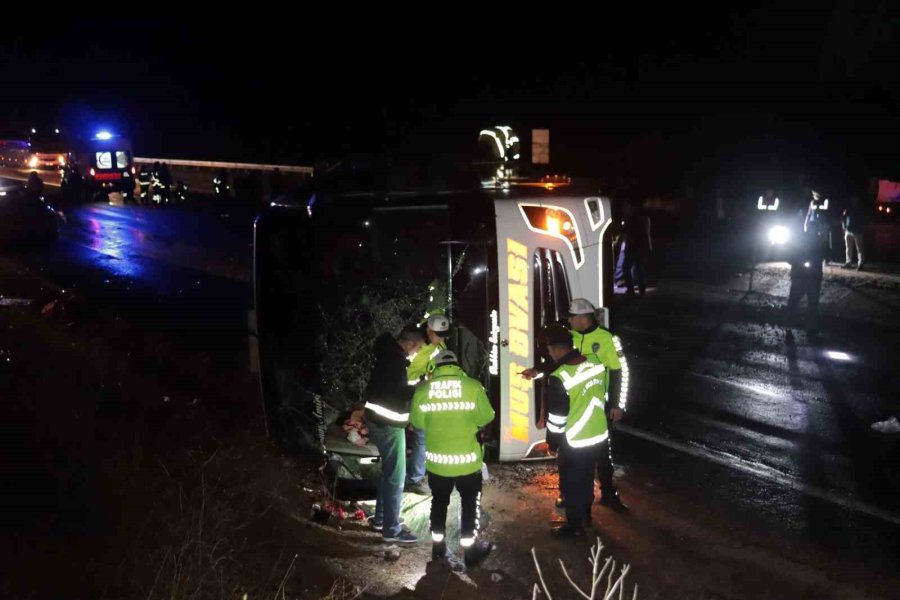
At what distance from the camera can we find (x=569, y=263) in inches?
257

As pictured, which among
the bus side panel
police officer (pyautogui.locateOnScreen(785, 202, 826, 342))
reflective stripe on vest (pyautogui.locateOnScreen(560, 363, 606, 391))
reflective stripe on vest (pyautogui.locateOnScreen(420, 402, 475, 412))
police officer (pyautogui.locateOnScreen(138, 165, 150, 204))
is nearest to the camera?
reflective stripe on vest (pyautogui.locateOnScreen(420, 402, 475, 412))

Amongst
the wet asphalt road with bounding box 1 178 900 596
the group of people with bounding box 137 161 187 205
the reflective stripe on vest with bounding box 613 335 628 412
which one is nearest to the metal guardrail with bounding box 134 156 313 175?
the group of people with bounding box 137 161 187 205

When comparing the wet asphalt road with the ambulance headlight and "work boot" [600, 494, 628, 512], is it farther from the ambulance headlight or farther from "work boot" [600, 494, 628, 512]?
the ambulance headlight

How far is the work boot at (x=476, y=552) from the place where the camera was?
5.68 meters

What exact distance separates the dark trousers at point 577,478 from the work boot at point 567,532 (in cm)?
3

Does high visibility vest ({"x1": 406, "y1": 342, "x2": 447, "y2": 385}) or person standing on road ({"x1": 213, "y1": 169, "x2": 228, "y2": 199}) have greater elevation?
person standing on road ({"x1": 213, "y1": 169, "x2": 228, "y2": 199})

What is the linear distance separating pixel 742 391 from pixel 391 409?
4.86m

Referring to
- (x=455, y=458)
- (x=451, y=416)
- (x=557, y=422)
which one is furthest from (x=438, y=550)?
(x=557, y=422)

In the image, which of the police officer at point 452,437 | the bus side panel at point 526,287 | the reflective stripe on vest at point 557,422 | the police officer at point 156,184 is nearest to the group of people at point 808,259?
the bus side panel at point 526,287

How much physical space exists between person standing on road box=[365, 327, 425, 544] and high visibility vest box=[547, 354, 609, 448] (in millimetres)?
1014

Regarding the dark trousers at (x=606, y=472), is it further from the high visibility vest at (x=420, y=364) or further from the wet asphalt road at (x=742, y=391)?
the high visibility vest at (x=420, y=364)

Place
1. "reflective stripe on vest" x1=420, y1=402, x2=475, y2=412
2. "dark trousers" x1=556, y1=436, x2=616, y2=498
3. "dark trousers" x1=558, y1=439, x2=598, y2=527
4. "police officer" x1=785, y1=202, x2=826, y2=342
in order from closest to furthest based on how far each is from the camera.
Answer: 1. "reflective stripe on vest" x1=420, y1=402, x2=475, y2=412
2. "dark trousers" x1=558, y1=439, x2=598, y2=527
3. "dark trousers" x1=556, y1=436, x2=616, y2=498
4. "police officer" x1=785, y1=202, x2=826, y2=342

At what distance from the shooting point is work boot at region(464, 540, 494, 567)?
5.68 metres

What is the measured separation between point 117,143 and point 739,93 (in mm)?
26181
